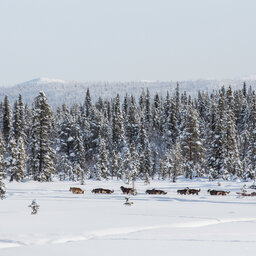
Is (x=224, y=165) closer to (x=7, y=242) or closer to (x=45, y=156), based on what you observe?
(x=45, y=156)

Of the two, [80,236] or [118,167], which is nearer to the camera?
[80,236]

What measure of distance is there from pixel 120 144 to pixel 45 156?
36.8 meters

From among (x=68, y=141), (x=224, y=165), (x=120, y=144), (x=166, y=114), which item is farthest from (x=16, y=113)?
(x=224, y=165)

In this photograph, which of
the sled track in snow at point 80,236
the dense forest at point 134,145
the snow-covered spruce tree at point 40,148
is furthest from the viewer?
the dense forest at point 134,145

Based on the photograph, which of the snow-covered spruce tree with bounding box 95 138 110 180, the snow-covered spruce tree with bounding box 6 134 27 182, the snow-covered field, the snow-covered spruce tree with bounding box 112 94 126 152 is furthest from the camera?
the snow-covered spruce tree with bounding box 112 94 126 152

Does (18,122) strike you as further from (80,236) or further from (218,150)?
(80,236)

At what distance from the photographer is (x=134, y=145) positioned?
191ft

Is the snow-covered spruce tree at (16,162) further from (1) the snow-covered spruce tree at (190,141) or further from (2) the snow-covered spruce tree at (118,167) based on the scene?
(1) the snow-covered spruce tree at (190,141)

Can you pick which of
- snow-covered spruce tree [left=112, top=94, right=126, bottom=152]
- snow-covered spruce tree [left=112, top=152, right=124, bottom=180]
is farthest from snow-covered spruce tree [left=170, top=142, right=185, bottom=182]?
snow-covered spruce tree [left=112, top=94, right=126, bottom=152]

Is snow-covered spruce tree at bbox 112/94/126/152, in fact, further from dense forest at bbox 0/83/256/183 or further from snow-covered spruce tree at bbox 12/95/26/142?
snow-covered spruce tree at bbox 12/95/26/142

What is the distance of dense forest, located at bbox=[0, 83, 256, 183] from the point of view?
44469mm

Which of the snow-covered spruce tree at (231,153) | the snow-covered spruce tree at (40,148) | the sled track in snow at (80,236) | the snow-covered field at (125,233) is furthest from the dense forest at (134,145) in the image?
the sled track in snow at (80,236)

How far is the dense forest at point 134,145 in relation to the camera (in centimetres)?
4447

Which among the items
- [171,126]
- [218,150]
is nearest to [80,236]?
[218,150]
